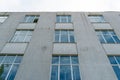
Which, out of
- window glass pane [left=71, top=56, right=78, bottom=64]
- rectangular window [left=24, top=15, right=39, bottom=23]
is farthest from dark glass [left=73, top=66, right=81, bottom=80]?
rectangular window [left=24, top=15, right=39, bottom=23]

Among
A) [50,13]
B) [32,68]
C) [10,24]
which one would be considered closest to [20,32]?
[10,24]

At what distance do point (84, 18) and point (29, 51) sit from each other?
27.5ft

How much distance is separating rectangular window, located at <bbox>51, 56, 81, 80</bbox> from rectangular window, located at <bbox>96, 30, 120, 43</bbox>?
394 cm

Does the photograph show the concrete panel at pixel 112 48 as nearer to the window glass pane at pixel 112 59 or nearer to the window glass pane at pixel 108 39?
the window glass pane at pixel 112 59

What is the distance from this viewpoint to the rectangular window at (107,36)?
1439 cm

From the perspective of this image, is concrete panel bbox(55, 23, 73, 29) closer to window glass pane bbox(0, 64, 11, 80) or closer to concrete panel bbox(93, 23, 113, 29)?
concrete panel bbox(93, 23, 113, 29)

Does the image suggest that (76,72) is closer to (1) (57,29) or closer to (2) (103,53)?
(2) (103,53)

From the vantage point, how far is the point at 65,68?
11227 millimetres

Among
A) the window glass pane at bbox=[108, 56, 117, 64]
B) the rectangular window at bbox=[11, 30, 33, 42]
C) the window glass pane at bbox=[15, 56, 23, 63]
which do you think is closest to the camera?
the window glass pane at bbox=[108, 56, 117, 64]

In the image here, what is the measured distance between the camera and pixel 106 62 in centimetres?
1120

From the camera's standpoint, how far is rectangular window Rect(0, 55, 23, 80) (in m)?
10.5

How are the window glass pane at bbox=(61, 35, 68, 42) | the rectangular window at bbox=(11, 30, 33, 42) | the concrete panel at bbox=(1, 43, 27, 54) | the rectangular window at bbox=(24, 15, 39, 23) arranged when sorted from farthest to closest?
the rectangular window at bbox=(24, 15, 39, 23)
the rectangular window at bbox=(11, 30, 33, 42)
the window glass pane at bbox=(61, 35, 68, 42)
the concrete panel at bbox=(1, 43, 27, 54)

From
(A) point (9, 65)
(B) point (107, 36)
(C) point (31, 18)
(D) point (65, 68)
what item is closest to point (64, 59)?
(D) point (65, 68)

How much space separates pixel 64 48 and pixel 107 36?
16.0 ft
